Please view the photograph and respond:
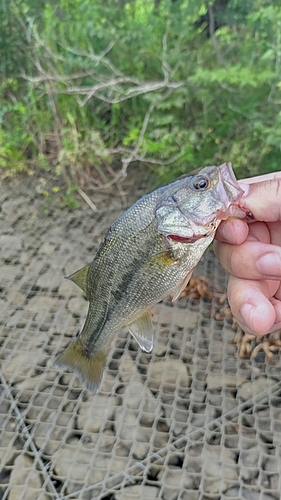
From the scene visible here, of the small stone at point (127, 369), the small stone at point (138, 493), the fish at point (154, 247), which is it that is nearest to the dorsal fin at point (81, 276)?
the fish at point (154, 247)

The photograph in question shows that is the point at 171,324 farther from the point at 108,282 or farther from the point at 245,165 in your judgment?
the point at 108,282

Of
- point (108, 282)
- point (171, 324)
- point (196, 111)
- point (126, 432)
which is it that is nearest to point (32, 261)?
point (171, 324)

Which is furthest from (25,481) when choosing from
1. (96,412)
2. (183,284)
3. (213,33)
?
(213,33)

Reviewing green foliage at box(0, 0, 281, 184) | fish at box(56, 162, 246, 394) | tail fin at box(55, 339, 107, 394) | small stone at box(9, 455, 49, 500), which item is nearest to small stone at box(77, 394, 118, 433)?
small stone at box(9, 455, 49, 500)

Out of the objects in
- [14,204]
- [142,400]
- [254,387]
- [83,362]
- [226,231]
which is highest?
[226,231]

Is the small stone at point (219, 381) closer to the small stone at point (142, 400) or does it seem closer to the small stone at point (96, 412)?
the small stone at point (142, 400)

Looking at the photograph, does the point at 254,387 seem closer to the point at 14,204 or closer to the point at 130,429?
the point at 130,429
